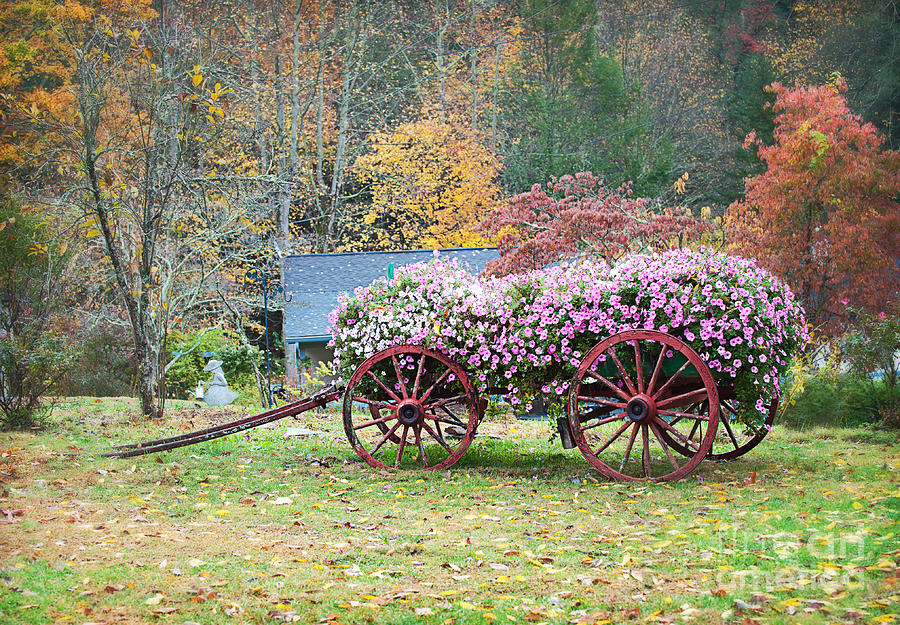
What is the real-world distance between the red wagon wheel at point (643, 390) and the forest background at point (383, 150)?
14.8ft

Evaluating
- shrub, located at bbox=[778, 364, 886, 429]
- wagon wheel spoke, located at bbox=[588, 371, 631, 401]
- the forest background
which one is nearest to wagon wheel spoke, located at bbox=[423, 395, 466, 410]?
wagon wheel spoke, located at bbox=[588, 371, 631, 401]

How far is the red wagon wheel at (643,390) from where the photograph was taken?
6.18 m

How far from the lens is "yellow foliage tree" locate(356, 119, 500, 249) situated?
24.2m

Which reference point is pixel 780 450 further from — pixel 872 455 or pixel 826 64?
pixel 826 64

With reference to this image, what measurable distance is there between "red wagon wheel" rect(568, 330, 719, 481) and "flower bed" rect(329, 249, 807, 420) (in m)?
0.16

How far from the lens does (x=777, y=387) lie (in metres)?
6.33

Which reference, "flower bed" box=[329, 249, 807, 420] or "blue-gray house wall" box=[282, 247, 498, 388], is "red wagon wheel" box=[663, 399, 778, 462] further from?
"blue-gray house wall" box=[282, 247, 498, 388]

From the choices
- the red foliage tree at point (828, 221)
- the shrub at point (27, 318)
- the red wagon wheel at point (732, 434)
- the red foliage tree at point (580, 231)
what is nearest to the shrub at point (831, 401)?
the red wagon wheel at point (732, 434)

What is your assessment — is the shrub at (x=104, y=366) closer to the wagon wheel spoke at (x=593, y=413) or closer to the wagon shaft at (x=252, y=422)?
the wagon shaft at (x=252, y=422)

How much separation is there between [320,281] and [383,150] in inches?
291

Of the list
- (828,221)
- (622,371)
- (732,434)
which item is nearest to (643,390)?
(622,371)

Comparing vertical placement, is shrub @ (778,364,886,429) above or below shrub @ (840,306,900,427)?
below

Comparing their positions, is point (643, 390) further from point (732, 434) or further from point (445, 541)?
point (445, 541)

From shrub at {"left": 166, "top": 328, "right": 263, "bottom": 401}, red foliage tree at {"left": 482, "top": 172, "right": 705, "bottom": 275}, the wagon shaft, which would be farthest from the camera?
shrub at {"left": 166, "top": 328, "right": 263, "bottom": 401}
